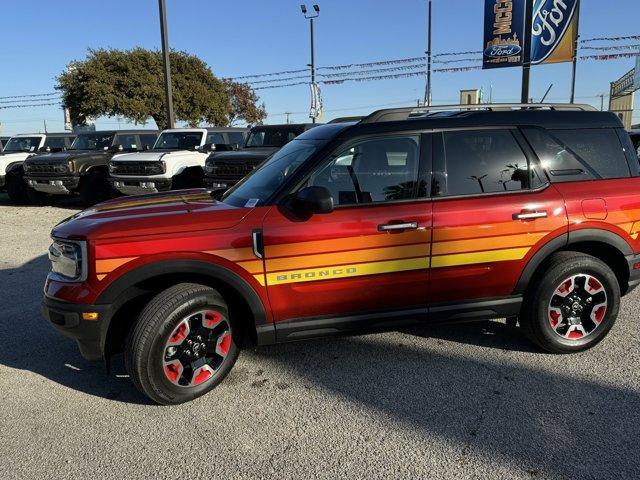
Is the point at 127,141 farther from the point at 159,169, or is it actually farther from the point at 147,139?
the point at 159,169

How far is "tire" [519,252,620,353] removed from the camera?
12.0ft

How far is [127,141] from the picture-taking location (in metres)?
13.5

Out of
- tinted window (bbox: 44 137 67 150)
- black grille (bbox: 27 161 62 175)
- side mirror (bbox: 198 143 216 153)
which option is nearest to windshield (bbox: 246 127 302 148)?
side mirror (bbox: 198 143 216 153)

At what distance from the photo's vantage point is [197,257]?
3043 millimetres

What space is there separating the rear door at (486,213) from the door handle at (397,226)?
16 cm

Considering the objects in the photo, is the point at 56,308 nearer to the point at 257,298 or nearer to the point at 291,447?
the point at 257,298

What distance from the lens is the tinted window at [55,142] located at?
14275 millimetres

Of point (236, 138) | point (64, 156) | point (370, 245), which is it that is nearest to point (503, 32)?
point (236, 138)

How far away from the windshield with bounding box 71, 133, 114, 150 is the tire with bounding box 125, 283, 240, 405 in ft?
37.2

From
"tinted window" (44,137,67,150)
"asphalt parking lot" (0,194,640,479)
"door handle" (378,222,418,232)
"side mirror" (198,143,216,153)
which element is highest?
"tinted window" (44,137,67,150)

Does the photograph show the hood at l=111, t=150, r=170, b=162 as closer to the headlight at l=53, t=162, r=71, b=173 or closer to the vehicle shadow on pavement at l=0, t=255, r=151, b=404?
the headlight at l=53, t=162, r=71, b=173

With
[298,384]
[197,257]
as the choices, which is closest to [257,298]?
[197,257]

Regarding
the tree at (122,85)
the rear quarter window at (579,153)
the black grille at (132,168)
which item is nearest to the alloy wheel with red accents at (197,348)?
the rear quarter window at (579,153)

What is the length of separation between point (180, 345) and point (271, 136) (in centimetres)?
834
